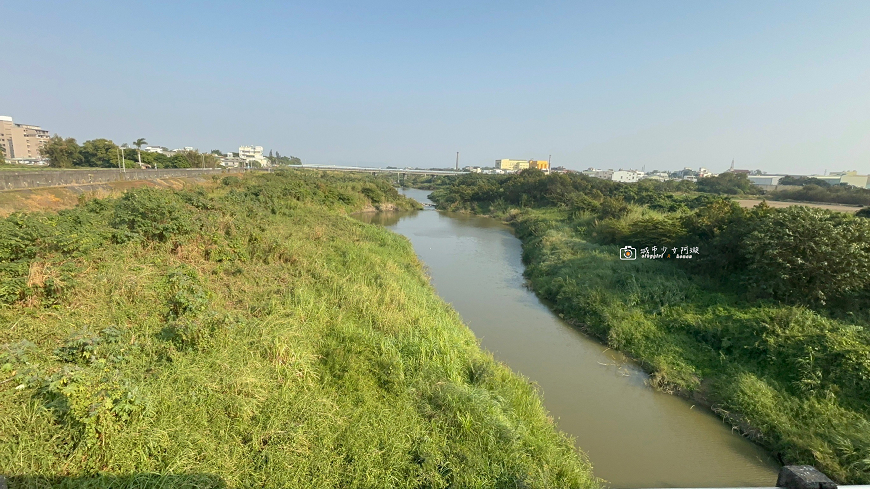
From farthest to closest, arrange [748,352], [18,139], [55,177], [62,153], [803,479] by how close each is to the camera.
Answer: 1. [18,139]
2. [62,153]
3. [55,177]
4. [748,352]
5. [803,479]

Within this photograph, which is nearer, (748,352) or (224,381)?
(224,381)

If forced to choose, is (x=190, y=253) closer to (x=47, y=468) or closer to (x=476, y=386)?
(x=47, y=468)

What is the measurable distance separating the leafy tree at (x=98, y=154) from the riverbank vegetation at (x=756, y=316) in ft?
147

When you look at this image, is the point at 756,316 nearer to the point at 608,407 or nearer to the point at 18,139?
the point at 608,407

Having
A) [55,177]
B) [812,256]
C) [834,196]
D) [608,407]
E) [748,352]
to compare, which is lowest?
[608,407]

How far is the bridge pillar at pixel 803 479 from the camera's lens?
2.13m

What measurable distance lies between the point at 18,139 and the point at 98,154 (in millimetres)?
58725

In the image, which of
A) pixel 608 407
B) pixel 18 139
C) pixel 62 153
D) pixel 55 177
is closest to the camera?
pixel 608 407

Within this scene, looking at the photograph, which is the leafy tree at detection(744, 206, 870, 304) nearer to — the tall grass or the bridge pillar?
the tall grass

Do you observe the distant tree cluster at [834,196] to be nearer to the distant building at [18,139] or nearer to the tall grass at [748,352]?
the tall grass at [748,352]

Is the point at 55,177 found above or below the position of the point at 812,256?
above

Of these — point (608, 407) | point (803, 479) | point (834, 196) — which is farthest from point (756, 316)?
point (834, 196)

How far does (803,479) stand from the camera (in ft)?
7.16

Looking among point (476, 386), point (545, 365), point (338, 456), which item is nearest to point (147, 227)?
point (338, 456)
